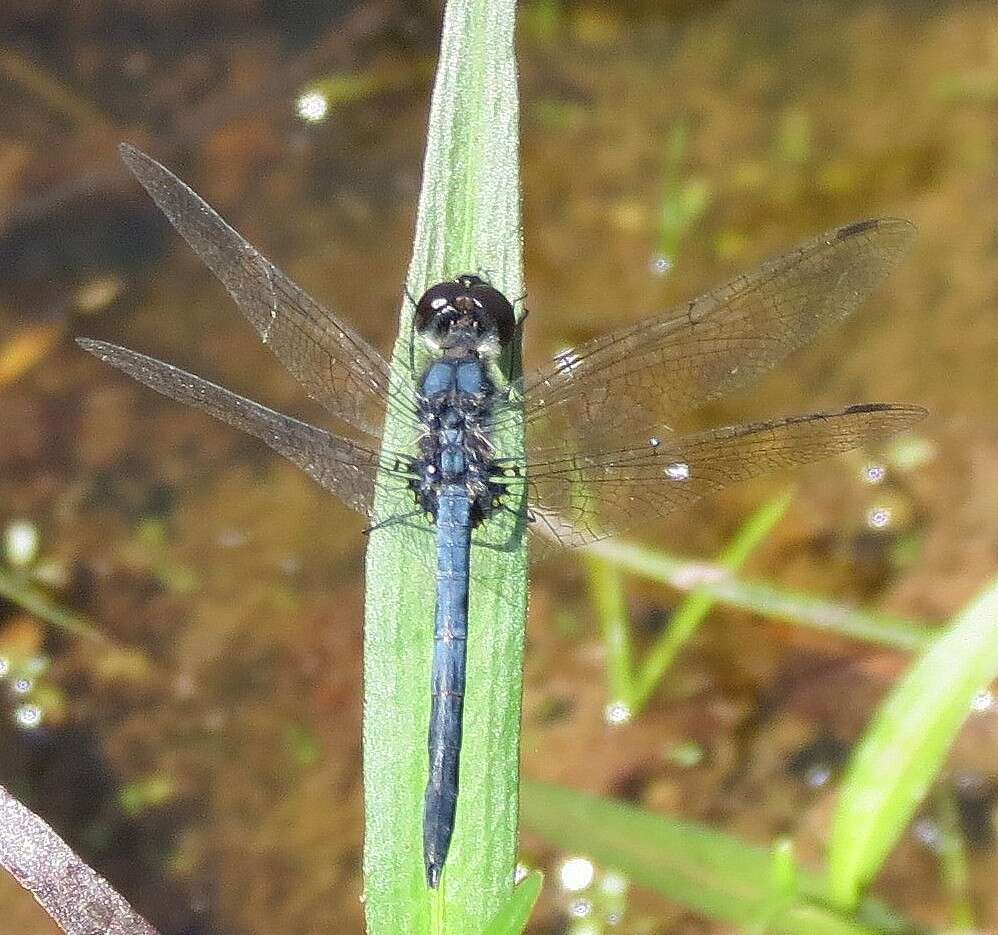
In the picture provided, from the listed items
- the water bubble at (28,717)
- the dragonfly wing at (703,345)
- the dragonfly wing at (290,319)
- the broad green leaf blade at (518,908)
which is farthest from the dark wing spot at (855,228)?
the water bubble at (28,717)

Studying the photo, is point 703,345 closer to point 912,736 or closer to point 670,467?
point 670,467

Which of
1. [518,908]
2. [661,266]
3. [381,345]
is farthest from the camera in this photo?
[661,266]

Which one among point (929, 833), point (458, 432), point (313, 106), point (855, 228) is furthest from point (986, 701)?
→ point (313, 106)

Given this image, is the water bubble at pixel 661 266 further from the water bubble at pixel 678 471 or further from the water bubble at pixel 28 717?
the water bubble at pixel 28 717

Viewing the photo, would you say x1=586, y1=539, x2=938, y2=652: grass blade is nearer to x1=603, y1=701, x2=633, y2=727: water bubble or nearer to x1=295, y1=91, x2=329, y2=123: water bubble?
x1=603, y1=701, x2=633, y2=727: water bubble

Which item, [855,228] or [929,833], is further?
[929,833]

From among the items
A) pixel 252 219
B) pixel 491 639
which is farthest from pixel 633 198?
pixel 491 639

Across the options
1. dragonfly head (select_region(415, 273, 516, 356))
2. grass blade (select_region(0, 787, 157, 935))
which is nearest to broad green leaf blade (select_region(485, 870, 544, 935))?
grass blade (select_region(0, 787, 157, 935))
